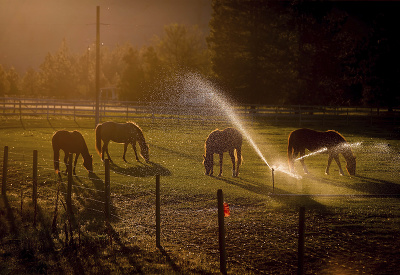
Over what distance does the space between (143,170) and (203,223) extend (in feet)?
24.2

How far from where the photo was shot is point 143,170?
1673cm

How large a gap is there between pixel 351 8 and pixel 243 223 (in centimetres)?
13266

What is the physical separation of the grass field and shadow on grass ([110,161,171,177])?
4 centimetres

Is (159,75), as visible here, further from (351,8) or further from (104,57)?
(351,8)

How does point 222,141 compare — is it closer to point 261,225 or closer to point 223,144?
point 223,144

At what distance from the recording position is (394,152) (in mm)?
23422

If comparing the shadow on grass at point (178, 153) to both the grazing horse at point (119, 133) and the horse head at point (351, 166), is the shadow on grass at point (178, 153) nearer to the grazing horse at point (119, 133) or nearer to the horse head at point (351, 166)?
the grazing horse at point (119, 133)

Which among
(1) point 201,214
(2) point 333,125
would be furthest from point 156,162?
(2) point 333,125

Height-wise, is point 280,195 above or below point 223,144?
below

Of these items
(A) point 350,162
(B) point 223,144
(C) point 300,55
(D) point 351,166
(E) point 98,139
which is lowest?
(D) point 351,166

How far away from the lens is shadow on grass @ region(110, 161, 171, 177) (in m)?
15.9

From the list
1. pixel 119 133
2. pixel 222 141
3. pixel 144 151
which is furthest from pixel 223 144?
pixel 119 133

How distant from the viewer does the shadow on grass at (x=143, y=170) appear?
1591cm

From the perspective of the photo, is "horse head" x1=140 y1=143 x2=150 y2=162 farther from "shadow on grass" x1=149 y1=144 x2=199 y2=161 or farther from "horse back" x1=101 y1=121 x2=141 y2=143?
"shadow on grass" x1=149 y1=144 x2=199 y2=161
